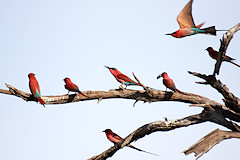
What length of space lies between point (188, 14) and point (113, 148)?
119 inches

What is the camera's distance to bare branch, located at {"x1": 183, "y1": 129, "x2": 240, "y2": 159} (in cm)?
535

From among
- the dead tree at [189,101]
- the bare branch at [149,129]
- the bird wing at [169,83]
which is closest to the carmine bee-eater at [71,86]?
the dead tree at [189,101]

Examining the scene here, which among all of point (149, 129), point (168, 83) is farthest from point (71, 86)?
point (168, 83)

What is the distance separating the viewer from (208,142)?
5453mm

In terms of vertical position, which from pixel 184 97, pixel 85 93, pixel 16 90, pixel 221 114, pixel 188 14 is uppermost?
pixel 188 14

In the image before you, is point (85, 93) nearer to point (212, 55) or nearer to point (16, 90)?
point (16, 90)

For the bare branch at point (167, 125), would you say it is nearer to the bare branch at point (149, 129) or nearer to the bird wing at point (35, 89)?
the bare branch at point (149, 129)

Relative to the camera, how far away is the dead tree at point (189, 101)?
563 cm

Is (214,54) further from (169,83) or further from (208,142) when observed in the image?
(208,142)

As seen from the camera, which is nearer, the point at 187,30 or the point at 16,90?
the point at 16,90

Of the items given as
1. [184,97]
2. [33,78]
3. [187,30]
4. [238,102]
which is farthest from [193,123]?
[33,78]

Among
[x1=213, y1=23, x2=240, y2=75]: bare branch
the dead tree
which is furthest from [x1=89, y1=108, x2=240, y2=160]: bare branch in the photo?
[x1=213, y1=23, x2=240, y2=75]: bare branch

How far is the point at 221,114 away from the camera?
20.4ft

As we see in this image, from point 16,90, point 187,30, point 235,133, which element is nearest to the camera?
point 16,90
